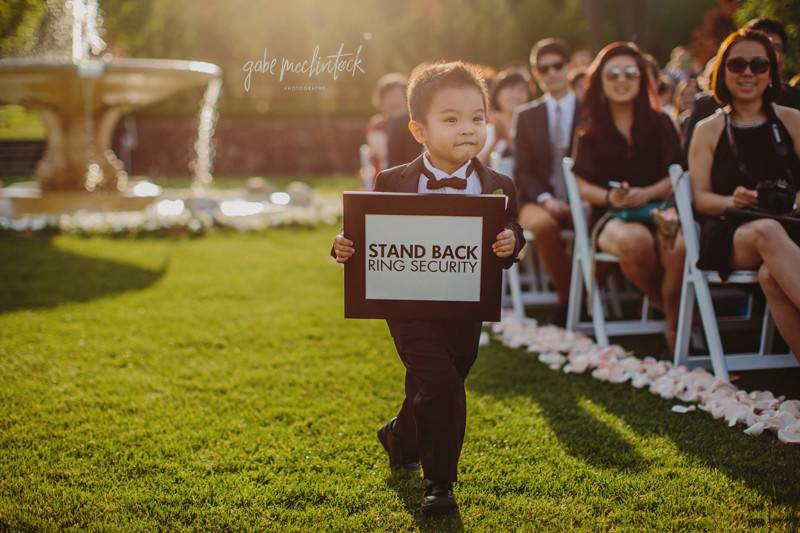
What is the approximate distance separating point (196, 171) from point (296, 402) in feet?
63.0

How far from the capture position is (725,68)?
440 centimetres

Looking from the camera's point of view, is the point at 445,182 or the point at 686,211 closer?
the point at 445,182

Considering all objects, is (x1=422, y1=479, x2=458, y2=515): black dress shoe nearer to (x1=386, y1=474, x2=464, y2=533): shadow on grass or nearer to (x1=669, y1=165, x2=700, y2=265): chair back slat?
(x1=386, y1=474, x2=464, y2=533): shadow on grass

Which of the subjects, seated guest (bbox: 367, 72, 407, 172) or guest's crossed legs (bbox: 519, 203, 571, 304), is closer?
guest's crossed legs (bbox: 519, 203, 571, 304)

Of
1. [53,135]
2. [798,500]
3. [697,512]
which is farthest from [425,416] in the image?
[53,135]

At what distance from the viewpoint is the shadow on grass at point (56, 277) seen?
6941 millimetres

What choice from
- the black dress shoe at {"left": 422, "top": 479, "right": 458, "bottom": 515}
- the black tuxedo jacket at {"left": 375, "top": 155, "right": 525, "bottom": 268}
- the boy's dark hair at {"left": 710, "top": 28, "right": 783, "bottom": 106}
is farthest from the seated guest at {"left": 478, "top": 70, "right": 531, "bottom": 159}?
the black dress shoe at {"left": 422, "top": 479, "right": 458, "bottom": 515}

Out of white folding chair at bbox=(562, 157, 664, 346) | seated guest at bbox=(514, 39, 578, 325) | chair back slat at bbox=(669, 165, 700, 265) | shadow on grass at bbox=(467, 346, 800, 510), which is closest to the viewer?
shadow on grass at bbox=(467, 346, 800, 510)

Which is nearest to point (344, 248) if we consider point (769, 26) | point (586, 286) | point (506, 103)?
point (586, 286)

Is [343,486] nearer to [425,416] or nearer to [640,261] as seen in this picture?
[425,416]

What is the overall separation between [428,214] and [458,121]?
382mm

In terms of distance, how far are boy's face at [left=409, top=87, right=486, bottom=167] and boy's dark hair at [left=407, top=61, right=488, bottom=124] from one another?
A: 2cm

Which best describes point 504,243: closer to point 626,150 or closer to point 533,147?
point 626,150

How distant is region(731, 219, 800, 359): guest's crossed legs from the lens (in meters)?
3.85
